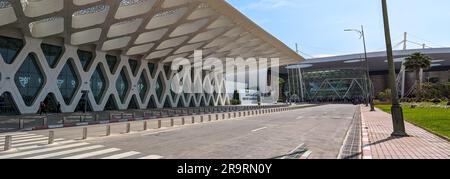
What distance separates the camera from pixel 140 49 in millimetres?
41750

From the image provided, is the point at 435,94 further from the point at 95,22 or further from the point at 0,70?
the point at 0,70

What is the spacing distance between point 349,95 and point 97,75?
324 ft

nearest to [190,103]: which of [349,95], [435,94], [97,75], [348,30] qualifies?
[97,75]

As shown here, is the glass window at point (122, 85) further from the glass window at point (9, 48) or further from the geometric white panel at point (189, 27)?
the glass window at point (9, 48)

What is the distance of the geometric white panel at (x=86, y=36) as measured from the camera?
3381cm

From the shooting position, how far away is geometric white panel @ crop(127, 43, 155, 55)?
4064 centimetres

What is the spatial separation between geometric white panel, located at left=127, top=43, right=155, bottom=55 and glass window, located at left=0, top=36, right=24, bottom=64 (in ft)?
43.1

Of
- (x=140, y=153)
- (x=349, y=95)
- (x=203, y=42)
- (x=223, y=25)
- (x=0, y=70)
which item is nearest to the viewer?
(x=140, y=153)

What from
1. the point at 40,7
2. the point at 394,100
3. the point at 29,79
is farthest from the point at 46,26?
the point at 394,100

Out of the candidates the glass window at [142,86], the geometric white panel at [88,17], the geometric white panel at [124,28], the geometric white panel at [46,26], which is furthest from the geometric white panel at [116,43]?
the glass window at [142,86]

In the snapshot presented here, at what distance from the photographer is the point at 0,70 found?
2784 cm

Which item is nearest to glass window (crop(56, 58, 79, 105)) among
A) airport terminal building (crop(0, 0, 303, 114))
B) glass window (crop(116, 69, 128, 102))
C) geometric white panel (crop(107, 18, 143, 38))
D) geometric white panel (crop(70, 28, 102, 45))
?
airport terminal building (crop(0, 0, 303, 114))

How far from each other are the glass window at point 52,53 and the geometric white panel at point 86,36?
1587 mm

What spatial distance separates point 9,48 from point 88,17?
7.08m
